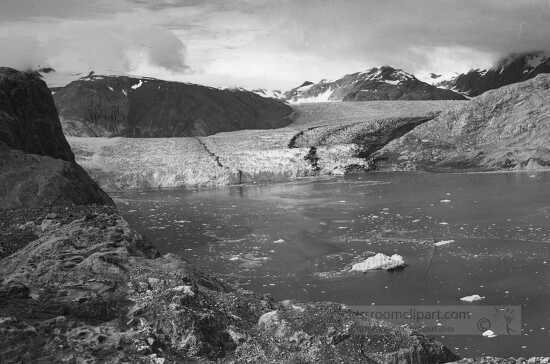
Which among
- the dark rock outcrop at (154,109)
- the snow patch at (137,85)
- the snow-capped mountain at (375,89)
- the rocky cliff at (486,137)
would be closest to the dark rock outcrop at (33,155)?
the rocky cliff at (486,137)

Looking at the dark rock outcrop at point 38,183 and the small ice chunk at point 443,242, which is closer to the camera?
the dark rock outcrop at point 38,183

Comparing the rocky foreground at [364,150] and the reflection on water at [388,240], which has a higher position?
the rocky foreground at [364,150]

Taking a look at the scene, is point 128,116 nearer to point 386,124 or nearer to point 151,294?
point 386,124

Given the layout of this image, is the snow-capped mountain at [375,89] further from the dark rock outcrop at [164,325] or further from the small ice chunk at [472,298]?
the dark rock outcrop at [164,325]

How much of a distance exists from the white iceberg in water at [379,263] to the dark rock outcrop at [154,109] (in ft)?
178

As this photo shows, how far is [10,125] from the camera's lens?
67.7 feet

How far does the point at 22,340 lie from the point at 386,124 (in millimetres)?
43405

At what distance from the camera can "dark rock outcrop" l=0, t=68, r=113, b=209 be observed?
1517 centimetres

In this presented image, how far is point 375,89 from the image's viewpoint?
544 feet

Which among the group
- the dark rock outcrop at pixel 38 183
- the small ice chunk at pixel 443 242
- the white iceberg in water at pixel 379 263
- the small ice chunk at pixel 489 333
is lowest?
the small ice chunk at pixel 489 333

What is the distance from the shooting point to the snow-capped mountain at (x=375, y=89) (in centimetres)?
16062

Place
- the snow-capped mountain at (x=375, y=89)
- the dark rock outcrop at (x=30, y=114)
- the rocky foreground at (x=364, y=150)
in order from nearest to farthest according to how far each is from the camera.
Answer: the dark rock outcrop at (x=30, y=114)
the rocky foreground at (x=364, y=150)
the snow-capped mountain at (x=375, y=89)

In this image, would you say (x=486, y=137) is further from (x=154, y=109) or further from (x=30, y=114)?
(x=154, y=109)

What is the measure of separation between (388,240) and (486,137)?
985 inches
